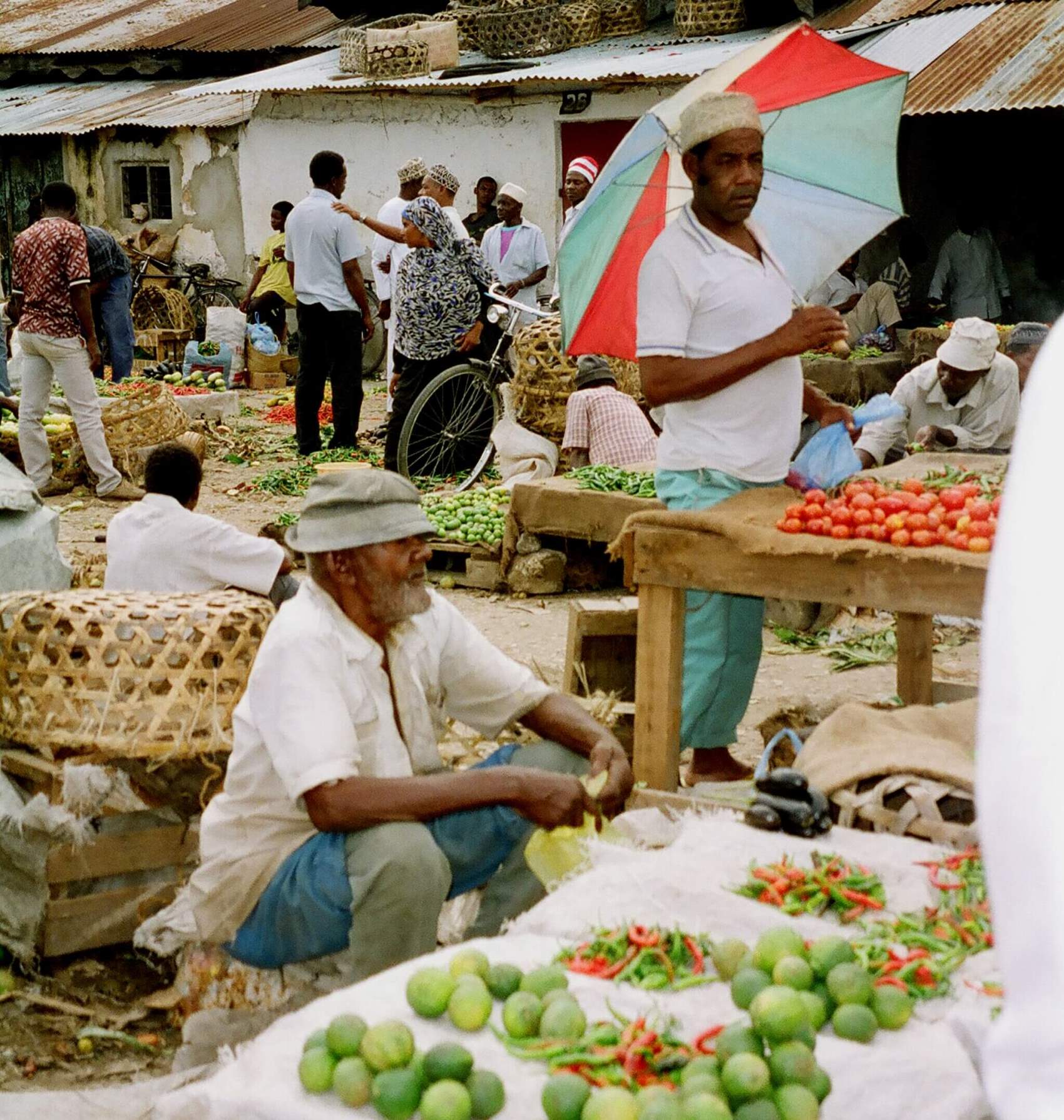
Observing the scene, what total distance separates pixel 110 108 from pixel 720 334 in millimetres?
17242

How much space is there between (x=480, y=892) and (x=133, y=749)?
1.00 meters

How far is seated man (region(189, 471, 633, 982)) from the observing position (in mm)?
3199

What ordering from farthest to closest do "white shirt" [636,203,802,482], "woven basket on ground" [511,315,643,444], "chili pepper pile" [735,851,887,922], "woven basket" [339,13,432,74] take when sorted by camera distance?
"woven basket" [339,13,432,74], "woven basket on ground" [511,315,643,444], "white shirt" [636,203,802,482], "chili pepper pile" [735,851,887,922]

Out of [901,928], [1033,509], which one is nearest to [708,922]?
[901,928]

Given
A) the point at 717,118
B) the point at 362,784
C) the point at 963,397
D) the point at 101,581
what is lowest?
the point at 101,581

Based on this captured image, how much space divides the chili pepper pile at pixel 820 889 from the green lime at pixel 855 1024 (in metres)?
0.42

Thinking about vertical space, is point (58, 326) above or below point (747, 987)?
above

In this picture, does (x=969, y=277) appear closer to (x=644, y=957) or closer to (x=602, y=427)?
(x=602, y=427)

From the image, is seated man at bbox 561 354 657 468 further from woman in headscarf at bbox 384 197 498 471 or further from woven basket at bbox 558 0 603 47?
woven basket at bbox 558 0 603 47

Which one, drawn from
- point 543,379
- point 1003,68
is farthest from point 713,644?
point 1003,68

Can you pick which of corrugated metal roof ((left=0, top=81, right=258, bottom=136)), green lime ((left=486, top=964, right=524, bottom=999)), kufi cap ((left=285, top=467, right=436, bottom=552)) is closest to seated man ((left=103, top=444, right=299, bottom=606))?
kufi cap ((left=285, top=467, right=436, bottom=552))

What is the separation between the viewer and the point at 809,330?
4.35 meters

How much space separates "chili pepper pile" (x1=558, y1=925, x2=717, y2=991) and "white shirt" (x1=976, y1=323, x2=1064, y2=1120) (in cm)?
159

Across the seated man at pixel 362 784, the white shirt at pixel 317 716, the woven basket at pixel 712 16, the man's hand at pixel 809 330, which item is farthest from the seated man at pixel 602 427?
the woven basket at pixel 712 16
